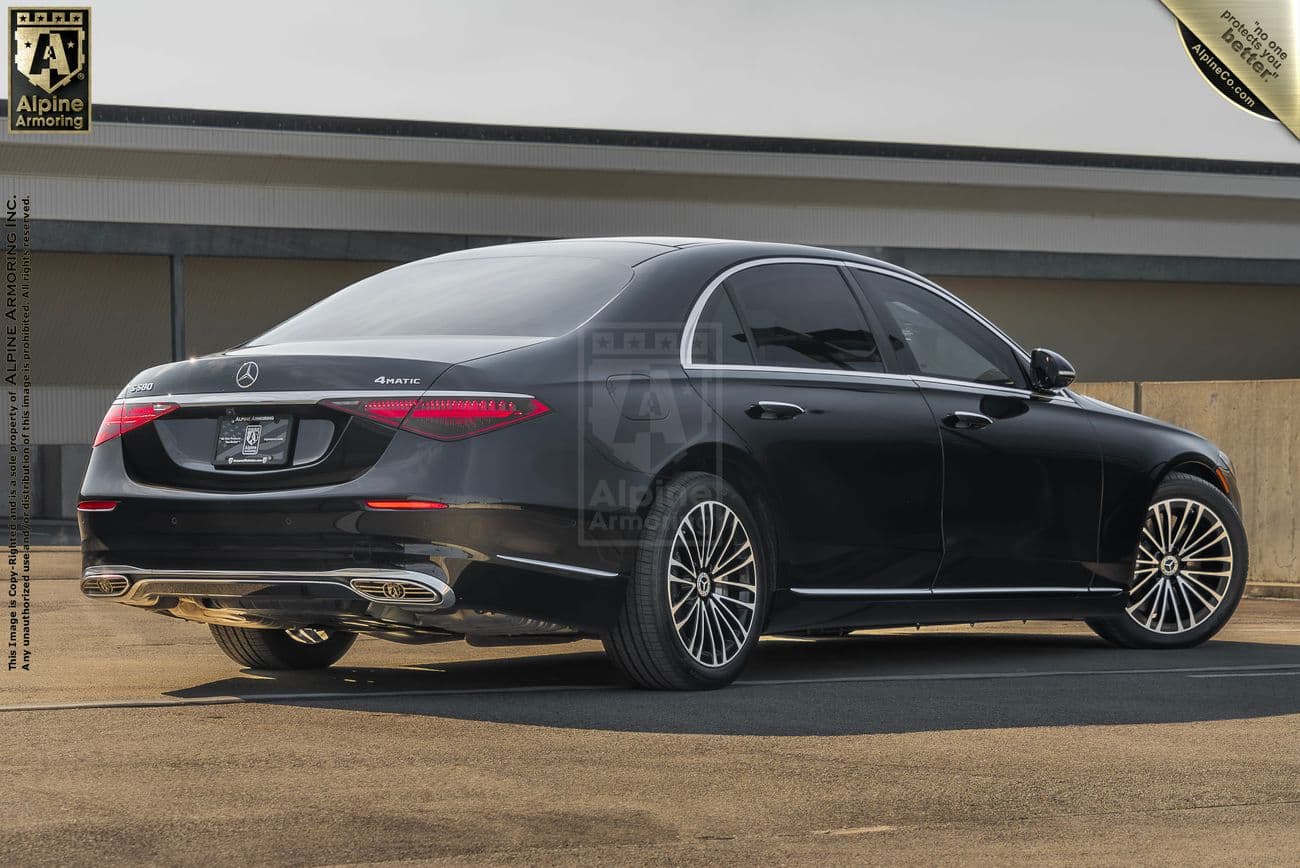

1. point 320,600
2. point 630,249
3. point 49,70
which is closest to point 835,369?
point 630,249

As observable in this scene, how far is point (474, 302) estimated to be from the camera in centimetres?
726

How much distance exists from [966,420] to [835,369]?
75 cm

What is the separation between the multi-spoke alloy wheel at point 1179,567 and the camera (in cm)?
922

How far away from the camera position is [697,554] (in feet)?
23.2

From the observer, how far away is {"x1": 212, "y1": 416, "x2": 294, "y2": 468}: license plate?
21.5 feet

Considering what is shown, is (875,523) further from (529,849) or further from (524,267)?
(529,849)

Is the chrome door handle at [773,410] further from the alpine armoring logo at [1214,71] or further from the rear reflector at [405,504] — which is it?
the alpine armoring logo at [1214,71]

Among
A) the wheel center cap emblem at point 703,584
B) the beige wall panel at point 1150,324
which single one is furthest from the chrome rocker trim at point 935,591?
the beige wall panel at point 1150,324

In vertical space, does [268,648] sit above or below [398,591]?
below

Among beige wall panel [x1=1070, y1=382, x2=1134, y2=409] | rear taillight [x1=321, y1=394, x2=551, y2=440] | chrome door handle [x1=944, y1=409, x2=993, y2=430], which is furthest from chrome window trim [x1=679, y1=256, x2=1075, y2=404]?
beige wall panel [x1=1070, y1=382, x2=1134, y2=409]

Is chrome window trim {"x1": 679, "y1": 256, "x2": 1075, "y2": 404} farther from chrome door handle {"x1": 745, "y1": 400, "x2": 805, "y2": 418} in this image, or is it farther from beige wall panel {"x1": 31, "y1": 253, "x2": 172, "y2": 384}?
beige wall panel {"x1": 31, "y1": 253, "x2": 172, "y2": 384}

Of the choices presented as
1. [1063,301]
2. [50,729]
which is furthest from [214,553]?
[1063,301]

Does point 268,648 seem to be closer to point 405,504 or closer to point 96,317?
point 405,504

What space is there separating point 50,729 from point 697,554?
2.28 meters
